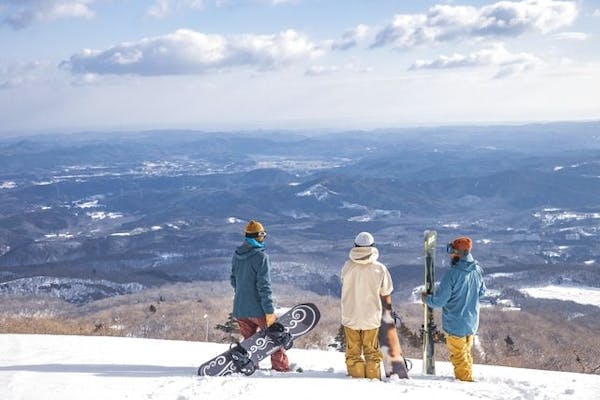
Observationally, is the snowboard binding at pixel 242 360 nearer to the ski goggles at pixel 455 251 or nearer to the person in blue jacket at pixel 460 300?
the person in blue jacket at pixel 460 300

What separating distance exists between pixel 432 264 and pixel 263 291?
3229 mm

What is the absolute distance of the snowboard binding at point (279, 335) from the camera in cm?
928

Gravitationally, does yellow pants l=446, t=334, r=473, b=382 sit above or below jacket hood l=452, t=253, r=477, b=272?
below

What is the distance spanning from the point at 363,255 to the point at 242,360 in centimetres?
269

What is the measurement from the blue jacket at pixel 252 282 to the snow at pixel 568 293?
124m

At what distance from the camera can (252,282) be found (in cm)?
934

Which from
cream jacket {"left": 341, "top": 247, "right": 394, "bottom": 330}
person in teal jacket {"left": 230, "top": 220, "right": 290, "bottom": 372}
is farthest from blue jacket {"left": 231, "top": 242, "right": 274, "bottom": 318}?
cream jacket {"left": 341, "top": 247, "right": 394, "bottom": 330}

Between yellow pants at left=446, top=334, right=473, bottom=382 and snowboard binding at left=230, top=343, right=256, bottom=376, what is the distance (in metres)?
3.33

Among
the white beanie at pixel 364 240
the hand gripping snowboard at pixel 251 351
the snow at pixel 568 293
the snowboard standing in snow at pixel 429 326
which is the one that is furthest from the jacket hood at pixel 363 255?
the snow at pixel 568 293

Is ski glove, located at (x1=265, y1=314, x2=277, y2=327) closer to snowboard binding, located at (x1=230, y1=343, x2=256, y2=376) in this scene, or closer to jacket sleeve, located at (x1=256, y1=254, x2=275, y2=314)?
jacket sleeve, located at (x1=256, y1=254, x2=275, y2=314)

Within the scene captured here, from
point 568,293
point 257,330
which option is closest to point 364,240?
point 257,330

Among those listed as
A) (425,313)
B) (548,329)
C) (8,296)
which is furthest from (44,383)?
(8,296)

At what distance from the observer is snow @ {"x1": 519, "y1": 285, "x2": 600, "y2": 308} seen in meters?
122

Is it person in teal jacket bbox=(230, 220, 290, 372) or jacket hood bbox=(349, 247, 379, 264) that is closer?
jacket hood bbox=(349, 247, 379, 264)
